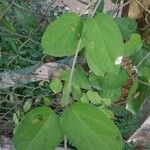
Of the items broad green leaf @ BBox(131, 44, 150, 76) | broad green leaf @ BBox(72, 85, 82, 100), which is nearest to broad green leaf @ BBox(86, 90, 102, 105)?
broad green leaf @ BBox(72, 85, 82, 100)

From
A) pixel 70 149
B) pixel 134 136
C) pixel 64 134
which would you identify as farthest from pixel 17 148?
pixel 134 136

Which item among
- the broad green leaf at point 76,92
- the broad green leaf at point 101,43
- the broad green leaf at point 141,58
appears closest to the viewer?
the broad green leaf at point 101,43

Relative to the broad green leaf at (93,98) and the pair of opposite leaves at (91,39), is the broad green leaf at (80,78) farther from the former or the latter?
the pair of opposite leaves at (91,39)

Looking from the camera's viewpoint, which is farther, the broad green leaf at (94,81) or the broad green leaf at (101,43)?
the broad green leaf at (94,81)

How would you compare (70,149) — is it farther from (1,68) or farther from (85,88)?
(85,88)

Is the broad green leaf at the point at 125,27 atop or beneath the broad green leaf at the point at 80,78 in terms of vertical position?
atop

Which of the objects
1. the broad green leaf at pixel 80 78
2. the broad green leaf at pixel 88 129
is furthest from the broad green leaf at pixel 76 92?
the broad green leaf at pixel 88 129

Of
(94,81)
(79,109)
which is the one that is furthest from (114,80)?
(79,109)
